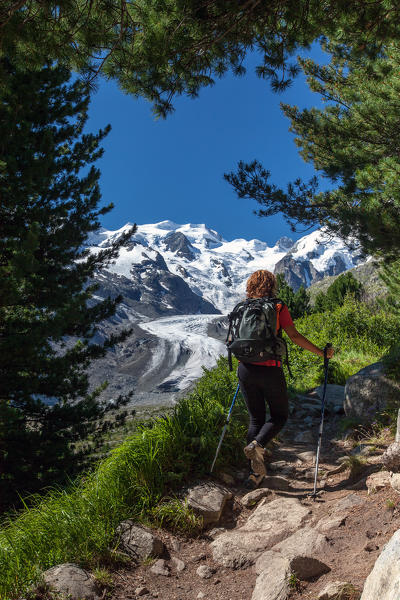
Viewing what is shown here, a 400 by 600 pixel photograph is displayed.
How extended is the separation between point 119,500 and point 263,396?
5.62ft

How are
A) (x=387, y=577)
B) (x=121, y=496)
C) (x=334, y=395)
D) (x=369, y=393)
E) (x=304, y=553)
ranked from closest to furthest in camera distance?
(x=387, y=577)
(x=304, y=553)
(x=121, y=496)
(x=369, y=393)
(x=334, y=395)

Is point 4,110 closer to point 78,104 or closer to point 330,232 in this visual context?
point 78,104

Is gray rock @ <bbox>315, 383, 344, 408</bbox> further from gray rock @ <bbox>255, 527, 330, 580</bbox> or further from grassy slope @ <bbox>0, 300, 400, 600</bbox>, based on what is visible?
gray rock @ <bbox>255, 527, 330, 580</bbox>

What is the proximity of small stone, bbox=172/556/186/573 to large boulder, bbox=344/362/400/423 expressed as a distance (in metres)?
3.46

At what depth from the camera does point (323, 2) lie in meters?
4.72

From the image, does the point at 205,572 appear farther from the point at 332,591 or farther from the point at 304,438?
the point at 304,438

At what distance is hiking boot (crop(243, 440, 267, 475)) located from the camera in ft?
13.4

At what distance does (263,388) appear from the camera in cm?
412

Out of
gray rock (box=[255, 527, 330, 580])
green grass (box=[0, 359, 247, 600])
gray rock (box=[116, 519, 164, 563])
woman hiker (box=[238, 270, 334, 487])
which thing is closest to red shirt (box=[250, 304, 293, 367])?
woman hiker (box=[238, 270, 334, 487])

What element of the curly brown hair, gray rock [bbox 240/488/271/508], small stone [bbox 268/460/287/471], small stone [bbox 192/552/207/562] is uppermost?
the curly brown hair

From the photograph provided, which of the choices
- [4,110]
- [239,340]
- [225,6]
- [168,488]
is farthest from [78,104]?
[168,488]

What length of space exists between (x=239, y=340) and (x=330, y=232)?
18.1 ft

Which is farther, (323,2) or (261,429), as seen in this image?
(323,2)

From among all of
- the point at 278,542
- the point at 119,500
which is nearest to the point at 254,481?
the point at 278,542
